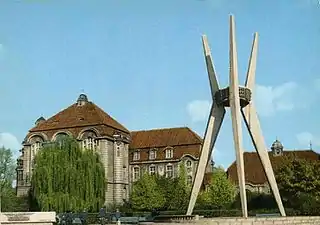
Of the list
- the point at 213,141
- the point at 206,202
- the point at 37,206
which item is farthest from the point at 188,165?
the point at 213,141

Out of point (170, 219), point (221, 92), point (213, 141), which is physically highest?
point (221, 92)

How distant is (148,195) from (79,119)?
12353mm

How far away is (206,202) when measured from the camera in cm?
4684

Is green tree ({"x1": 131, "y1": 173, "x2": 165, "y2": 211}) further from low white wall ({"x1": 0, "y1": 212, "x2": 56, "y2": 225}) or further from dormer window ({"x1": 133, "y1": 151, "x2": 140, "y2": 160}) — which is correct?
low white wall ({"x1": 0, "y1": 212, "x2": 56, "y2": 225})

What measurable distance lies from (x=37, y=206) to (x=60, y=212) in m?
2.49

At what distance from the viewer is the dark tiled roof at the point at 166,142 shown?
2330 inches

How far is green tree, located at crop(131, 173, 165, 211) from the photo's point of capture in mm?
49219

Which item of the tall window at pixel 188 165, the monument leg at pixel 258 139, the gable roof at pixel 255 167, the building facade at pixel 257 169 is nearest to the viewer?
the monument leg at pixel 258 139

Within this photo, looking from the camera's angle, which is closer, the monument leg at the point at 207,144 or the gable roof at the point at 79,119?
the monument leg at the point at 207,144

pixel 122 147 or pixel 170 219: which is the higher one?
pixel 122 147

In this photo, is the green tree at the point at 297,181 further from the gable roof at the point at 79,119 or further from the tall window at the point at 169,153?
the tall window at the point at 169,153

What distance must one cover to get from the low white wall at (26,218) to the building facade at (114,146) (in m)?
29.8

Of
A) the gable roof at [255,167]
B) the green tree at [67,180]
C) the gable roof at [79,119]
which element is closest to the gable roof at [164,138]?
the gable roof at [79,119]

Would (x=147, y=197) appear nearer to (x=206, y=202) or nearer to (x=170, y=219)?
(x=206, y=202)
